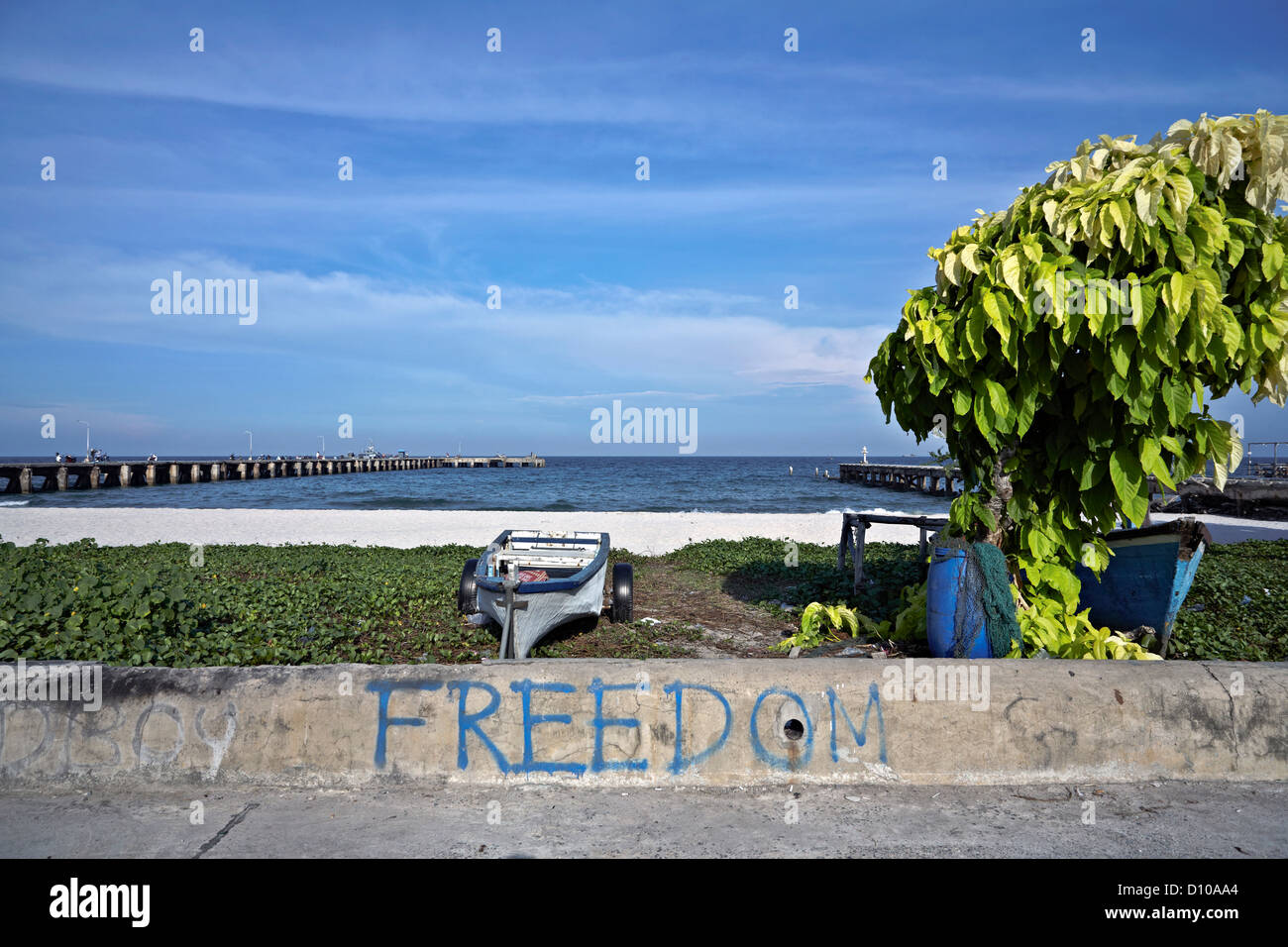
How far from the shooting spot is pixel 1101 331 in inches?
184

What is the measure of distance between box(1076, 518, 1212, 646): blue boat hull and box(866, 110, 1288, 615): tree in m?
0.66

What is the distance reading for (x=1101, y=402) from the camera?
5137mm

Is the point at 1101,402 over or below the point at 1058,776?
over

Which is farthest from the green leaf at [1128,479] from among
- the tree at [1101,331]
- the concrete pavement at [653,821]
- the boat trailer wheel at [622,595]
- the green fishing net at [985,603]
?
the boat trailer wheel at [622,595]

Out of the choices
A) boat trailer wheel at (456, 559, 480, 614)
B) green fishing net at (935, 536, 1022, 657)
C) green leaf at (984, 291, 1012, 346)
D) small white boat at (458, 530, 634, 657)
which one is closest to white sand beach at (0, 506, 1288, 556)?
small white boat at (458, 530, 634, 657)

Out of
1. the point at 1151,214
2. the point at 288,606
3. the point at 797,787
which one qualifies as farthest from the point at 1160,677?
the point at 288,606

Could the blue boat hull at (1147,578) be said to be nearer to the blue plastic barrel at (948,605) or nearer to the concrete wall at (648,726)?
the concrete wall at (648,726)

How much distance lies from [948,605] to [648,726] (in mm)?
2457

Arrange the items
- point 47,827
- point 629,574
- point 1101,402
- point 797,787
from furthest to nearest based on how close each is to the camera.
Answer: point 629,574, point 1101,402, point 797,787, point 47,827

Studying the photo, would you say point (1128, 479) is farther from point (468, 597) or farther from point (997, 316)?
point (468, 597)

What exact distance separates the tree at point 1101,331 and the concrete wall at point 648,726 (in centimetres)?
147

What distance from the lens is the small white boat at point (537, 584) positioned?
632 centimetres
